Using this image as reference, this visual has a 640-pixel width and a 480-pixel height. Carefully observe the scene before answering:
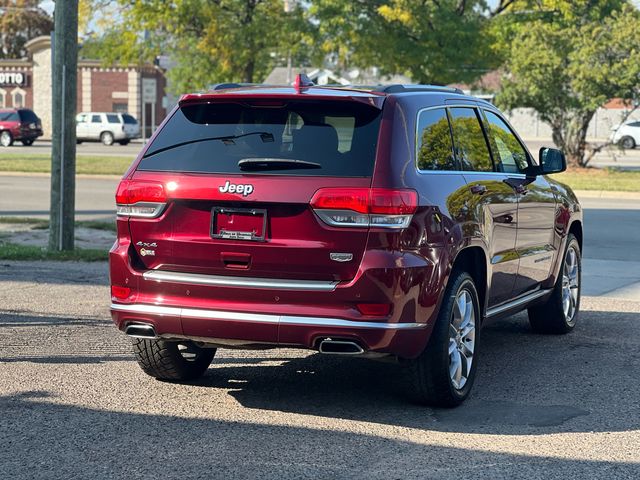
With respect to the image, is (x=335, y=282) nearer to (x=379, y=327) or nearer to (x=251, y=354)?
(x=379, y=327)

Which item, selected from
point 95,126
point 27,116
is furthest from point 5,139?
point 95,126

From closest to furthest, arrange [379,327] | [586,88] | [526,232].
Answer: [379,327] → [526,232] → [586,88]

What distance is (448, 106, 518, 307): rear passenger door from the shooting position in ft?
23.1

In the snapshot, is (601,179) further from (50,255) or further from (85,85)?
(85,85)

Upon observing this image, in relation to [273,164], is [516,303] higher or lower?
lower

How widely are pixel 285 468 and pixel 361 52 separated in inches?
1234

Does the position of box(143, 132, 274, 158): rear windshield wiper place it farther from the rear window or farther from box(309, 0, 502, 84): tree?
box(309, 0, 502, 84): tree

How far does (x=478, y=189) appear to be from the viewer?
711 cm

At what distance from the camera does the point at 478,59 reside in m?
36.2

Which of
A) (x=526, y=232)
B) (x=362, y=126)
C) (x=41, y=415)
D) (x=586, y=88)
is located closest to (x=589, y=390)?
(x=526, y=232)

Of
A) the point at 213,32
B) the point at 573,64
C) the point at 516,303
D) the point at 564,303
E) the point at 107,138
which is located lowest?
the point at 107,138

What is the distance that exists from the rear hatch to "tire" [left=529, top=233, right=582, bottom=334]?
336 centimetres

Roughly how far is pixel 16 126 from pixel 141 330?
47.7 m

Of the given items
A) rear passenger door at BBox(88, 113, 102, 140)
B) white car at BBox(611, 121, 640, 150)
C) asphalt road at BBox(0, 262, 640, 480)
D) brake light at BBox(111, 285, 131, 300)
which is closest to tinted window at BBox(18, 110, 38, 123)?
rear passenger door at BBox(88, 113, 102, 140)
